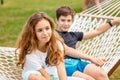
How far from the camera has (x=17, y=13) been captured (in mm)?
9469

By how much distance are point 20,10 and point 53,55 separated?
7241 mm

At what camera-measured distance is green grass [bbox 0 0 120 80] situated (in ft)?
21.9

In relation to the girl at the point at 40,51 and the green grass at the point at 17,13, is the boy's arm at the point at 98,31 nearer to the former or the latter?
the girl at the point at 40,51

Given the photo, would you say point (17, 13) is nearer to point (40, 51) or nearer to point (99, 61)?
point (99, 61)

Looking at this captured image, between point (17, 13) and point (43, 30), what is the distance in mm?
6756

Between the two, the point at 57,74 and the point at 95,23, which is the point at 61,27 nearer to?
the point at 57,74

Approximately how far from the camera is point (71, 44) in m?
3.39

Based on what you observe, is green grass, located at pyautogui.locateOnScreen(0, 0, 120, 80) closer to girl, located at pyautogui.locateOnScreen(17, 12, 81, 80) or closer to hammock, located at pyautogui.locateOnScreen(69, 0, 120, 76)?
hammock, located at pyautogui.locateOnScreen(69, 0, 120, 76)

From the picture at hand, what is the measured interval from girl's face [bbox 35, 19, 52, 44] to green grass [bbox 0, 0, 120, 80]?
6.08ft

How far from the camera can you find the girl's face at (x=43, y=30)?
2787mm

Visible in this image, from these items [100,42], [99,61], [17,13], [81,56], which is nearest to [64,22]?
[81,56]

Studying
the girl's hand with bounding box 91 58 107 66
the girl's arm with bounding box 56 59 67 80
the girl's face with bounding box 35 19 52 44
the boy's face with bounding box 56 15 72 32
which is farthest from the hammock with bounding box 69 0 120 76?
the girl's face with bounding box 35 19 52 44

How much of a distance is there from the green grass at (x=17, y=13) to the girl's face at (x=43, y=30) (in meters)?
1.85

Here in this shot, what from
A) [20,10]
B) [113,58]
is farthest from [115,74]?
[20,10]
